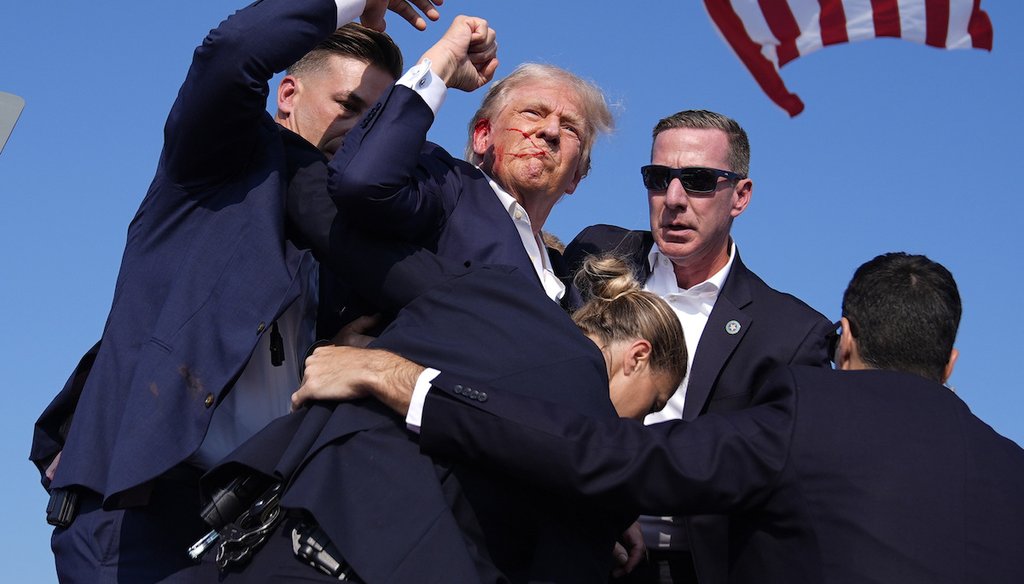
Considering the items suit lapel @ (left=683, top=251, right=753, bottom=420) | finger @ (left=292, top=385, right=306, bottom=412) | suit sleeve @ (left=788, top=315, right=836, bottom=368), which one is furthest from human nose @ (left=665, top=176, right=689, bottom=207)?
finger @ (left=292, top=385, right=306, bottom=412)

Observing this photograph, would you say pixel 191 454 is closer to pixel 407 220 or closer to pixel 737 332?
pixel 407 220

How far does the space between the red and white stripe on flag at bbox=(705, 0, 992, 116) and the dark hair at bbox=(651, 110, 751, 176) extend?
26 centimetres

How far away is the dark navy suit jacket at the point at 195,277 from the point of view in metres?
3.70

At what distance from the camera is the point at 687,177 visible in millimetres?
6242

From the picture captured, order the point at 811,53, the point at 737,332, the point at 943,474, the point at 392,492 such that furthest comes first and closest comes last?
the point at 811,53
the point at 737,332
the point at 943,474
the point at 392,492

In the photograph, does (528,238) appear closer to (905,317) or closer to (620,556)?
(620,556)

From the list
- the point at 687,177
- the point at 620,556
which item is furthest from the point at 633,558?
the point at 687,177

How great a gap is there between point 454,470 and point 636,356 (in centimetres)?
103

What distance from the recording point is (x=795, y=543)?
3541 mm

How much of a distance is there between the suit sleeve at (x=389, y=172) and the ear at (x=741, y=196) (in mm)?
2453

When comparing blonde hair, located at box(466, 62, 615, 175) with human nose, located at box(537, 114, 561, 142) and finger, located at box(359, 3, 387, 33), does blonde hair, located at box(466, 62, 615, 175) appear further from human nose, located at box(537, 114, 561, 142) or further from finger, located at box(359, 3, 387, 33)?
finger, located at box(359, 3, 387, 33)

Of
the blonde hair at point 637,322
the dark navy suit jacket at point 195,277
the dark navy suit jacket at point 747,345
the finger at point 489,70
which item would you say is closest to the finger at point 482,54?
the finger at point 489,70

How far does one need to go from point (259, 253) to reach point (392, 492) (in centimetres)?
105

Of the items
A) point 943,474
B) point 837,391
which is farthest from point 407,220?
point 943,474
